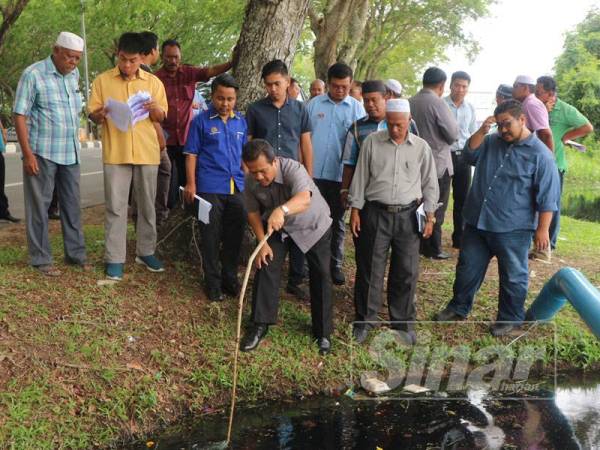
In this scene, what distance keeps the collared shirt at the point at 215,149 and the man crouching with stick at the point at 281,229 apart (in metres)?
0.55

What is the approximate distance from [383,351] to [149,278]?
2.02m

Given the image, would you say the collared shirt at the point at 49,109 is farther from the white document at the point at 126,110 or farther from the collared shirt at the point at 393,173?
the collared shirt at the point at 393,173

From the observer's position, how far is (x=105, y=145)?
5.10 meters

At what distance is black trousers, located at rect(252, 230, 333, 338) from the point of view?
181 inches

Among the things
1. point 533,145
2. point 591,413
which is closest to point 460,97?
point 533,145

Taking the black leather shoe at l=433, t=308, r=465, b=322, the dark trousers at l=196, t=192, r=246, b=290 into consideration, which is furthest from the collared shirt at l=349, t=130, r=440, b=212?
the black leather shoe at l=433, t=308, r=465, b=322

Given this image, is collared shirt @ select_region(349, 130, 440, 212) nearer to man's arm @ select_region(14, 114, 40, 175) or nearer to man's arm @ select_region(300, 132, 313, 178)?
man's arm @ select_region(300, 132, 313, 178)

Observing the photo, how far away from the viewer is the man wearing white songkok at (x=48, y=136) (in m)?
4.82

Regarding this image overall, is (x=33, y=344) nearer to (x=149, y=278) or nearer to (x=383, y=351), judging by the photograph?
(x=149, y=278)

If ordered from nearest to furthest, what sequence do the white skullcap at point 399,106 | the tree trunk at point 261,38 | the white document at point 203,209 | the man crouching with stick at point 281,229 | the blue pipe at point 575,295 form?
the blue pipe at point 575,295
the man crouching with stick at point 281,229
the white skullcap at point 399,106
the white document at point 203,209
the tree trunk at point 261,38

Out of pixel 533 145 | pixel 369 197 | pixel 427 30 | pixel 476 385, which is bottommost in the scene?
pixel 476 385

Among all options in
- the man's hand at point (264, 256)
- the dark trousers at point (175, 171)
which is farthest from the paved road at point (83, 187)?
the man's hand at point (264, 256)

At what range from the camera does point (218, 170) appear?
5004 mm

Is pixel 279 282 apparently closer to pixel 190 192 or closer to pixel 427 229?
pixel 190 192
